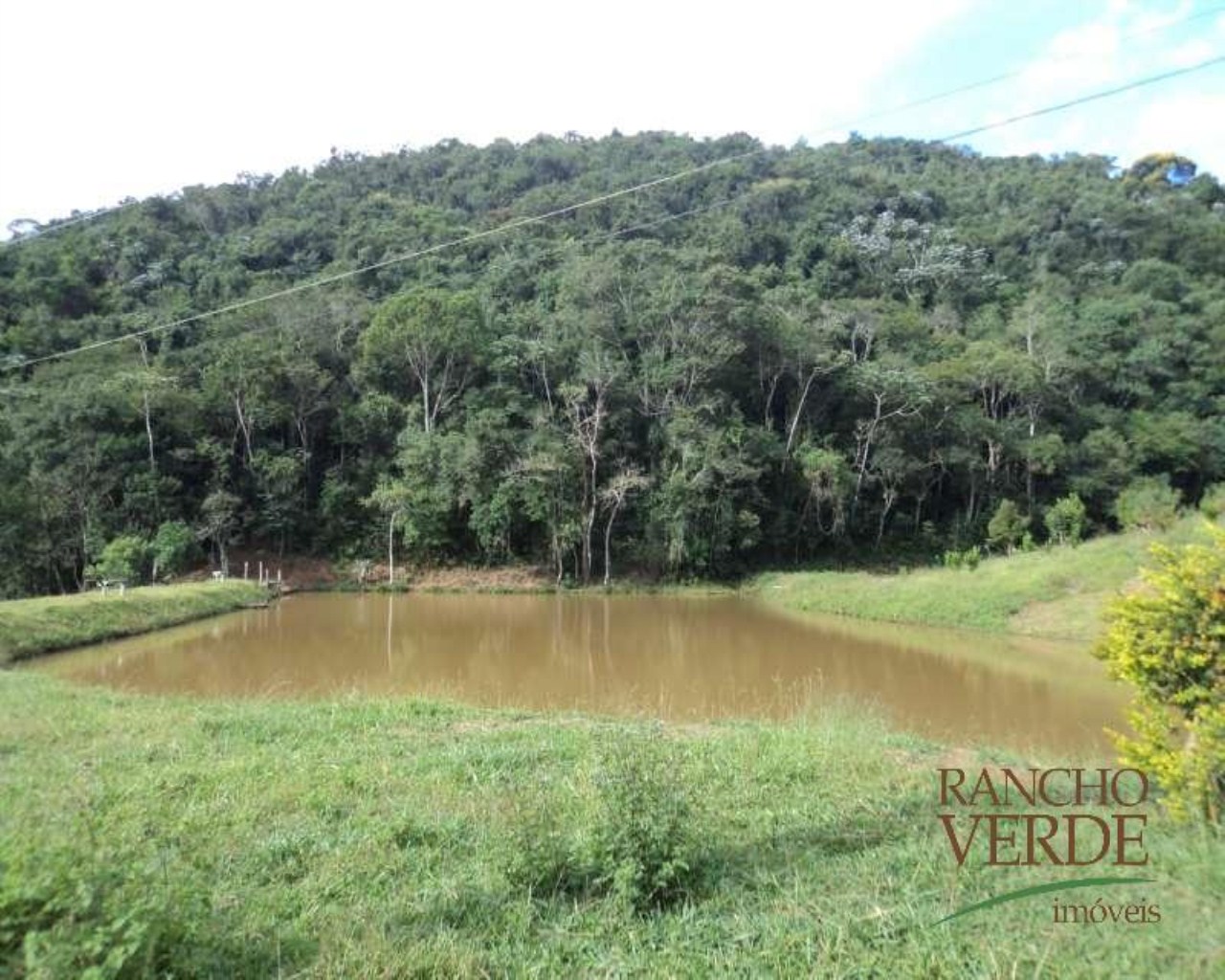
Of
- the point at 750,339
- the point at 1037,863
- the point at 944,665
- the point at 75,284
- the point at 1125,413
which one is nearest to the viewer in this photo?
the point at 1037,863

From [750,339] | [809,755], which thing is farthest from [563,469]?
[809,755]

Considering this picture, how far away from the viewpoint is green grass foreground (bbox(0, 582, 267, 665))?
45.6 ft

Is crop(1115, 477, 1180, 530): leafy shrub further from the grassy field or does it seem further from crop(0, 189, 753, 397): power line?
crop(0, 189, 753, 397): power line

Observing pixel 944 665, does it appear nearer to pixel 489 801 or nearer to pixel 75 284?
pixel 489 801

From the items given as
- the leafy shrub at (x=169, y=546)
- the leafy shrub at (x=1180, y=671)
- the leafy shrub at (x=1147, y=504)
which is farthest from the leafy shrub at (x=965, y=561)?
the leafy shrub at (x=169, y=546)

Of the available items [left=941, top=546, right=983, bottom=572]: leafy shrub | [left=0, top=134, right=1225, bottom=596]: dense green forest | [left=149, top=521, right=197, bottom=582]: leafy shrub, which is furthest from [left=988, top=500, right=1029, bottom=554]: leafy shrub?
[left=149, top=521, right=197, bottom=582]: leafy shrub

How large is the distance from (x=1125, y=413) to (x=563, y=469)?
2403cm

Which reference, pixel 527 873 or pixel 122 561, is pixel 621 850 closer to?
pixel 527 873

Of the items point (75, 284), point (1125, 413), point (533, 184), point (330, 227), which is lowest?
point (1125, 413)

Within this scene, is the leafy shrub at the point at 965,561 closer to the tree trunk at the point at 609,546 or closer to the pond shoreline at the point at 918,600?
the pond shoreline at the point at 918,600

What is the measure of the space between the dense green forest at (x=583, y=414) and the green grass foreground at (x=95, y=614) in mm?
4457

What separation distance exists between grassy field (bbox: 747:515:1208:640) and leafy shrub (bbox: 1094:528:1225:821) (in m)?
12.2

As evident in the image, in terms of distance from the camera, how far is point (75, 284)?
35.6m

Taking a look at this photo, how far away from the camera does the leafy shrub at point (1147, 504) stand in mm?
20986
